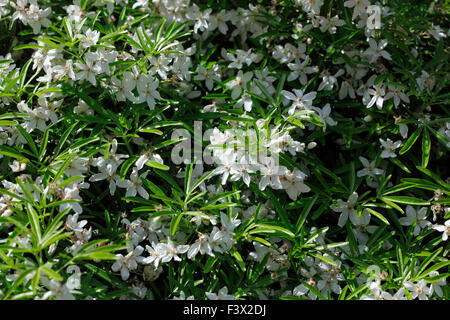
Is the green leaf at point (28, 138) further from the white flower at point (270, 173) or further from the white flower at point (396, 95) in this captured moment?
the white flower at point (396, 95)

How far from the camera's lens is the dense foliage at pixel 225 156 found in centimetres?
181

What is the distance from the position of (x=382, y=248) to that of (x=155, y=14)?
1.55 m

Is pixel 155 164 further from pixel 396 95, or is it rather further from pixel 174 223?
pixel 396 95

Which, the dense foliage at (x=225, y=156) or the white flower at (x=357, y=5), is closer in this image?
the dense foliage at (x=225, y=156)

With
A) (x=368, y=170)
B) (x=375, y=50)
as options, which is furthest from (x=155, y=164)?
(x=375, y=50)

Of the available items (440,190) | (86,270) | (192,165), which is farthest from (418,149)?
(86,270)

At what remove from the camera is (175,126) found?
2080mm

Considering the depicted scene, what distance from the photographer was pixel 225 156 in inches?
72.9

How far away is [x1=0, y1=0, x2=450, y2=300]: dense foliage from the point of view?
181 centimetres

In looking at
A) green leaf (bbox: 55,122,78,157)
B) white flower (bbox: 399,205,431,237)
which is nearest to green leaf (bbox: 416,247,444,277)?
white flower (bbox: 399,205,431,237)

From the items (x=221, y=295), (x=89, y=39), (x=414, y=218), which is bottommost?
(x=221, y=295)

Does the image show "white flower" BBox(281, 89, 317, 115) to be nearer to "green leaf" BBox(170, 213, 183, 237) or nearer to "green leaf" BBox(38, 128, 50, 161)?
"green leaf" BBox(170, 213, 183, 237)

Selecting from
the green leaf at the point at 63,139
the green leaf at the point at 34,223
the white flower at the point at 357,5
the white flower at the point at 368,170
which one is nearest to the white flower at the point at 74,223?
the green leaf at the point at 34,223

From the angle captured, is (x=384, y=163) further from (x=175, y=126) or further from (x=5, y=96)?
(x=5, y=96)
